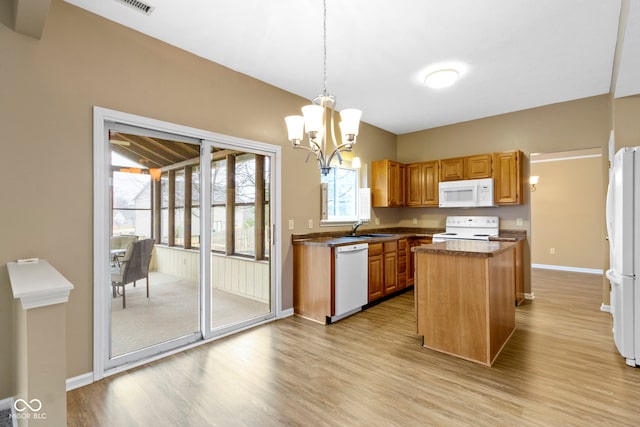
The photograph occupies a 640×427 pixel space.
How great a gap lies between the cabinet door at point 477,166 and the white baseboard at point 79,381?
513 cm

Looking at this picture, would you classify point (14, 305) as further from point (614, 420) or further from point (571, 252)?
point (571, 252)

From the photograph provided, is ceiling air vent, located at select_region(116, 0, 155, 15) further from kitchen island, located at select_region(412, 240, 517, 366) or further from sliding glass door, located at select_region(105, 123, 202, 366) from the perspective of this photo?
kitchen island, located at select_region(412, 240, 517, 366)

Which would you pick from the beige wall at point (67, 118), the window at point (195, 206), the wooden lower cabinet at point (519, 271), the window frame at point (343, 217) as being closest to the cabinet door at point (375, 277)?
the window frame at point (343, 217)

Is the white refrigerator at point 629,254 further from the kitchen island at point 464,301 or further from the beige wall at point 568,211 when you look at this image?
the beige wall at point 568,211

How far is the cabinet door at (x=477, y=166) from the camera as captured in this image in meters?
4.71

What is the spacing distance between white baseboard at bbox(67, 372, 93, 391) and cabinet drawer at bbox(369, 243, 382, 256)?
3.13 m

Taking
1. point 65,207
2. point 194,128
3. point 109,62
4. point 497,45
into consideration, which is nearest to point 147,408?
point 65,207

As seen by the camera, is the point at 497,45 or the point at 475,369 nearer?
the point at 475,369

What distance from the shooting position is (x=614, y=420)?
1.89m

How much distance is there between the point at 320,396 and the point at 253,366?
2.25 ft

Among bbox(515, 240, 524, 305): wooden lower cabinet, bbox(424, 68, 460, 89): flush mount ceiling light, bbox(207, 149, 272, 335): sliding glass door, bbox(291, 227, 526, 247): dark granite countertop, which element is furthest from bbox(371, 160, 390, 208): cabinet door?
bbox(207, 149, 272, 335): sliding glass door

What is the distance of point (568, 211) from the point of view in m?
6.79

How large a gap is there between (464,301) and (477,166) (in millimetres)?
2819

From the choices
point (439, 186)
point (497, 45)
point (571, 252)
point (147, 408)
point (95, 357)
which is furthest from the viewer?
point (571, 252)
